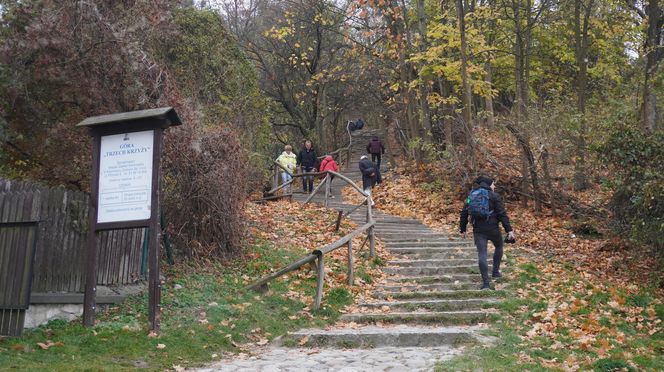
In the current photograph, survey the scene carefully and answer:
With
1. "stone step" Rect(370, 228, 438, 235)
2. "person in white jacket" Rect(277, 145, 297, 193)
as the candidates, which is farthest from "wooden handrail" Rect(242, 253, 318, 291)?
"person in white jacket" Rect(277, 145, 297, 193)

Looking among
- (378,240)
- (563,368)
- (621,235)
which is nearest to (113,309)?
(563,368)

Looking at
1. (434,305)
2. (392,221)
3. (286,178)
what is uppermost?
(286,178)

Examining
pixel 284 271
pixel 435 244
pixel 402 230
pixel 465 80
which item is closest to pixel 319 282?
pixel 284 271

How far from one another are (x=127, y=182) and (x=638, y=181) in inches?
340

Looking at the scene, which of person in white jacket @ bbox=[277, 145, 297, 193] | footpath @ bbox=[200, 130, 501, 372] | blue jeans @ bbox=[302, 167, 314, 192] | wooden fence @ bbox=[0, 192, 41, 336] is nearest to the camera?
footpath @ bbox=[200, 130, 501, 372]

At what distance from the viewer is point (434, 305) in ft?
33.6

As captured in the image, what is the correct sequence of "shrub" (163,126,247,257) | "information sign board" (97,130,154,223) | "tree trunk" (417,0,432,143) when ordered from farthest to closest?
"tree trunk" (417,0,432,143), "shrub" (163,126,247,257), "information sign board" (97,130,154,223)

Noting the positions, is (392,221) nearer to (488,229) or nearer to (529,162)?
(529,162)

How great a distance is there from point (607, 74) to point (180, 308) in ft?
71.1

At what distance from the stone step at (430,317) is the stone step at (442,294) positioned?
3.04 feet

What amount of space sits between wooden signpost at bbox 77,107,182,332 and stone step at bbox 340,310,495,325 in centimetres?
305

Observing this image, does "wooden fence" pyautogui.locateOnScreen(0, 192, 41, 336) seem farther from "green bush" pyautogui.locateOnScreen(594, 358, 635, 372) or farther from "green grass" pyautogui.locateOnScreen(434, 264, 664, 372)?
"green bush" pyautogui.locateOnScreen(594, 358, 635, 372)

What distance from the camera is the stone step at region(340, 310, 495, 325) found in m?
9.48

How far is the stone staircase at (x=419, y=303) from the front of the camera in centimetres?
866
